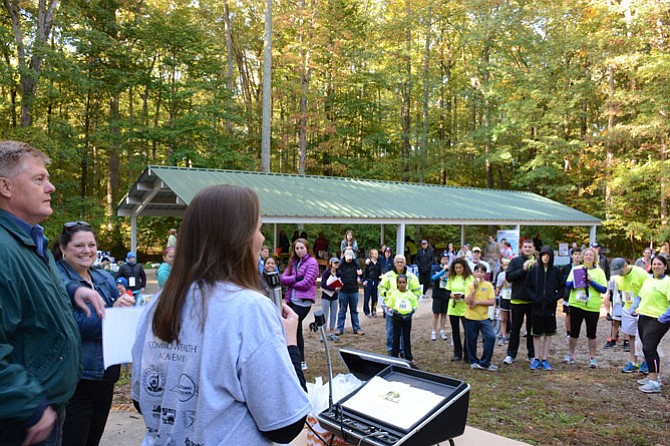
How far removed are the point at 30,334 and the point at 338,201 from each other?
1583 centimetres

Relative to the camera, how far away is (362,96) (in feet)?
114

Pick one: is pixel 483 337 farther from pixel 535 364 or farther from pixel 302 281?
pixel 302 281

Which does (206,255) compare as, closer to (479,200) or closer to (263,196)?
(263,196)

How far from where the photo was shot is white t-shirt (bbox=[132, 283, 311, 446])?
4.88 ft

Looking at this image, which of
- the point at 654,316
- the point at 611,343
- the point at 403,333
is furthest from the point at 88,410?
the point at 611,343

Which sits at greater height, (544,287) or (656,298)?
(656,298)

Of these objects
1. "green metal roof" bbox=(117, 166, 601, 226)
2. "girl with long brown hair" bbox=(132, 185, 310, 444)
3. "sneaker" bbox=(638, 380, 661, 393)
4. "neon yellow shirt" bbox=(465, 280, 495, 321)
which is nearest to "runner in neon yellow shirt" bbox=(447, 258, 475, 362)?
"neon yellow shirt" bbox=(465, 280, 495, 321)

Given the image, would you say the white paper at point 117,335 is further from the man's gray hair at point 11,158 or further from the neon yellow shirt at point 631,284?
the neon yellow shirt at point 631,284

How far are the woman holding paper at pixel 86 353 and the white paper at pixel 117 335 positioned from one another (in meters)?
0.05

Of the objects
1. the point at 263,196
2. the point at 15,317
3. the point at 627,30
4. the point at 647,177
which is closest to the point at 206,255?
the point at 15,317

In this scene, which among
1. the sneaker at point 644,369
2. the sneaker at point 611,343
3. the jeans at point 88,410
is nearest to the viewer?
the jeans at point 88,410

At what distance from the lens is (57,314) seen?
1.98 metres

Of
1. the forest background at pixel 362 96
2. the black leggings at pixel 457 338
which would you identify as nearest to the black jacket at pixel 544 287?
the black leggings at pixel 457 338

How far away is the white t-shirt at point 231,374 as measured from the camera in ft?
4.88
